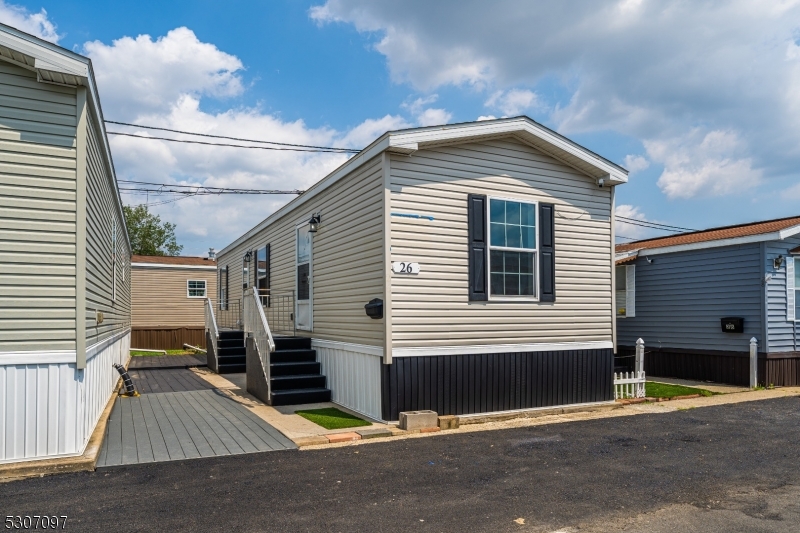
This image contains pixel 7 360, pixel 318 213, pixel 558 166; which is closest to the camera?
pixel 7 360

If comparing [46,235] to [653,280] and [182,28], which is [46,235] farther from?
[653,280]

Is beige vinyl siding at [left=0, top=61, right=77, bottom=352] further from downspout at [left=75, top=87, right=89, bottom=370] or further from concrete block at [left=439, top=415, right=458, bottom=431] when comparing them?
concrete block at [left=439, top=415, right=458, bottom=431]

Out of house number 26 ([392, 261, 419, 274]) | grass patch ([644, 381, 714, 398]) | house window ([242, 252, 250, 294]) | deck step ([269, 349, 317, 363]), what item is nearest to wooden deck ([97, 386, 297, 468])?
deck step ([269, 349, 317, 363])

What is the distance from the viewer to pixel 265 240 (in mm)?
14039

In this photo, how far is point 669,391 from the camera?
11.0 metres

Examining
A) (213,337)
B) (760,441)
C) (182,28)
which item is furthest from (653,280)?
(182,28)

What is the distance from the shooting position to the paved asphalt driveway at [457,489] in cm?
416

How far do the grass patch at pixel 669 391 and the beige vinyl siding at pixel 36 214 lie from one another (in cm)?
930

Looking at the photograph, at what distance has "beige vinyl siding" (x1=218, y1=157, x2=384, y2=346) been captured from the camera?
7875mm

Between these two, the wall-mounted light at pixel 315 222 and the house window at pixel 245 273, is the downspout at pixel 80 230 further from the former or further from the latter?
the house window at pixel 245 273

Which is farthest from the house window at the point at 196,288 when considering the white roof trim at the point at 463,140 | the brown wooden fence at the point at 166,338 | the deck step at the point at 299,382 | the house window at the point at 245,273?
the deck step at the point at 299,382

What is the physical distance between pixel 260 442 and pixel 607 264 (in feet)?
20.2

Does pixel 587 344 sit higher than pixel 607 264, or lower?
lower

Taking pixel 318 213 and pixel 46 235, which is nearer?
pixel 46 235
